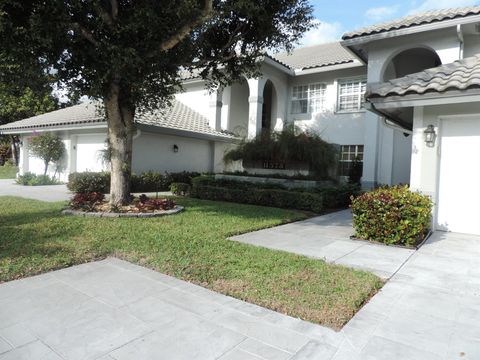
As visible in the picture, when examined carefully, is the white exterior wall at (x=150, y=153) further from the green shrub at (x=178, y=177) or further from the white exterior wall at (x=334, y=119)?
the white exterior wall at (x=334, y=119)

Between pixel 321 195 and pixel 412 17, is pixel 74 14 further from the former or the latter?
pixel 412 17

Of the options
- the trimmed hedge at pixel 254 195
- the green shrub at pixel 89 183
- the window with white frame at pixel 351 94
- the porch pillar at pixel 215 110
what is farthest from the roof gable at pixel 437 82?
the porch pillar at pixel 215 110

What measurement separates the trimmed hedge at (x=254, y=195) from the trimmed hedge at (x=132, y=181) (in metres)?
2.29

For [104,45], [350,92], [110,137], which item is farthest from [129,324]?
[350,92]

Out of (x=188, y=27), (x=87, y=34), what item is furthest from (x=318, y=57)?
(x=87, y=34)

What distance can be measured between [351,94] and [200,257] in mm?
13963

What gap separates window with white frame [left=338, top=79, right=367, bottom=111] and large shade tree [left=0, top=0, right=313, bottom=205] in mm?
7697

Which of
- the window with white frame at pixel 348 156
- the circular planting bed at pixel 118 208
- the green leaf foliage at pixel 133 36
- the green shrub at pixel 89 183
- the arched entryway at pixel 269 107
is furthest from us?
the arched entryway at pixel 269 107

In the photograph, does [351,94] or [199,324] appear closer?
[199,324]

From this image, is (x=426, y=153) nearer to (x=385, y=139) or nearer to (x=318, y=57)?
(x=385, y=139)

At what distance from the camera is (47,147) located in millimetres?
18406

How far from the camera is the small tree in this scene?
18.4 m

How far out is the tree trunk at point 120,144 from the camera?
30.5 ft

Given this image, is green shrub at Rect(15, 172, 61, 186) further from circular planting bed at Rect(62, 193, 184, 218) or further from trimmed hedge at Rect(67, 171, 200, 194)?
circular planting bed at Rect(62, 193, 184, 218)
